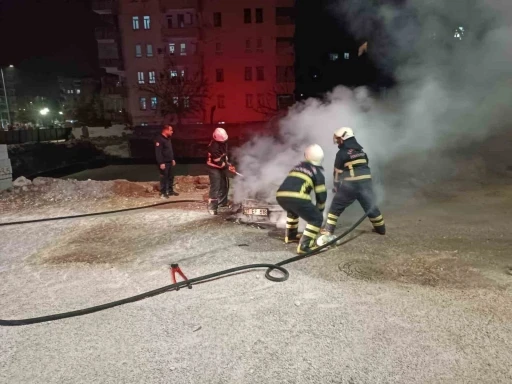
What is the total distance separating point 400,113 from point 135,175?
412 inches

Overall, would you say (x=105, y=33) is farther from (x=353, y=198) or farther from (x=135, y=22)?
(x=353, y=198)

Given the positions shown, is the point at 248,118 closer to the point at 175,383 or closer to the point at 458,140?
the point at 458,140

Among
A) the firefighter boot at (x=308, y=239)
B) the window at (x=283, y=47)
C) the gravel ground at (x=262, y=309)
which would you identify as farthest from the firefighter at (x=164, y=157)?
the window at (x=283, y=47)

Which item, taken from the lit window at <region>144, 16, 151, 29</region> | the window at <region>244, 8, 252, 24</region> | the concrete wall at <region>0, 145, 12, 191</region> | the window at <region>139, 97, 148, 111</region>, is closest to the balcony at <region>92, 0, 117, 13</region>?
the lit window at <region>144, 16, 151, 29</region>

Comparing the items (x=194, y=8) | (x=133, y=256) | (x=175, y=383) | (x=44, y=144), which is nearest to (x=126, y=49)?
(x=194, y=8)

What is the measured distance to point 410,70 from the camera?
11.8 metres

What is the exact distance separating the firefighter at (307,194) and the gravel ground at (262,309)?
402 millimetres

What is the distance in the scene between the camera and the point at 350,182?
20.0 ft

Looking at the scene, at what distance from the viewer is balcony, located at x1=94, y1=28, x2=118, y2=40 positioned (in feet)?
119

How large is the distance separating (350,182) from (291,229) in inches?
49.0

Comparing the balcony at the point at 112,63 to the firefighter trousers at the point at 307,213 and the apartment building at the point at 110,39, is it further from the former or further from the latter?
the firefighter trousers at the point at 307,213

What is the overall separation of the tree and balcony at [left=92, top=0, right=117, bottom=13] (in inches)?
311

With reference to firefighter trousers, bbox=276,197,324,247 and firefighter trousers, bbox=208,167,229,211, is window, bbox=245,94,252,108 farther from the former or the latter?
firefighter trousers, bbox=276,197,324,247

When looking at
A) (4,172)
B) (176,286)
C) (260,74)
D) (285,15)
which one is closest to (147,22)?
(260,74)
